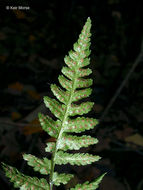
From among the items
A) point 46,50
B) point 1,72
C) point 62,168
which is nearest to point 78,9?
point 46,50

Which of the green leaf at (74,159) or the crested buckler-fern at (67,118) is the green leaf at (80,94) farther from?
the green leaf at (74,159)

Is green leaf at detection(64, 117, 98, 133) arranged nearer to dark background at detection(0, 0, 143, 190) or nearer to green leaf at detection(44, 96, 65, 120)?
green leaf at detection(44, 96, 65, 120)

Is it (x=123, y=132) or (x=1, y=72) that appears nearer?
(x=123, y=132)

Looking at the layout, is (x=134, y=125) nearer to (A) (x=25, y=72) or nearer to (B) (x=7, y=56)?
(A) (x=25, y=72)

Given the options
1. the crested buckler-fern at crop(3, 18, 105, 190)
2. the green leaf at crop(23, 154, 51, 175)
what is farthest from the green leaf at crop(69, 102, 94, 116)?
the green leaf at crop(23, 154, 51, 175)

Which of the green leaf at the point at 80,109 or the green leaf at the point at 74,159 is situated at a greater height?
the green leaf at the point at 80,109

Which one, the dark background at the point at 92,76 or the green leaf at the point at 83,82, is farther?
the dark background at the point at 92,76

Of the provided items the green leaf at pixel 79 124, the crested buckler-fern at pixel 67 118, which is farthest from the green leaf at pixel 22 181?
the green leaf at pixel 79 124

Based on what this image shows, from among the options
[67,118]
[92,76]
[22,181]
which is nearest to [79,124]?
[67,118]
